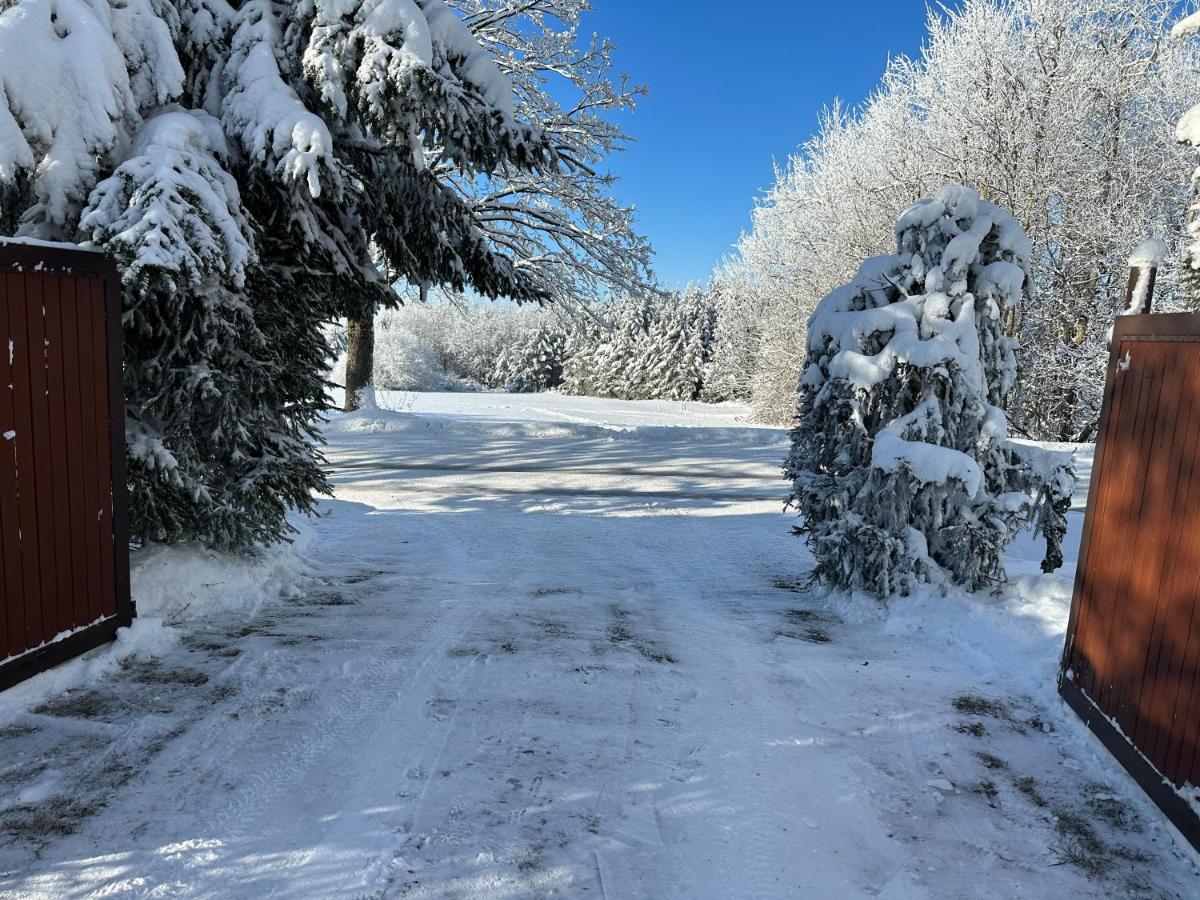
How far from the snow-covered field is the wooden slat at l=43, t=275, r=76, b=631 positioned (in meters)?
0.37

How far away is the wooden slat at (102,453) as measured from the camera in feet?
13.2

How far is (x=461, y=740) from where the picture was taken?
3.38m

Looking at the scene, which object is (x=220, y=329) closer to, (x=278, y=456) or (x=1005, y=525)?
(x=278, y=456)

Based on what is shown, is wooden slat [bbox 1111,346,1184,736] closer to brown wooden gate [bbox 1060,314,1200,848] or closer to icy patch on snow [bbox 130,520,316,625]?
brown wooden gate [bbox 1060,314,1200,848]

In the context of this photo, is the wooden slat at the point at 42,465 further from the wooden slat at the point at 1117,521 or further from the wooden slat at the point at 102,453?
the wooden slat at the point at 1117,521

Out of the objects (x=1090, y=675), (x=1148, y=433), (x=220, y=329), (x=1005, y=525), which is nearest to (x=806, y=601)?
(x=1005, y=525)

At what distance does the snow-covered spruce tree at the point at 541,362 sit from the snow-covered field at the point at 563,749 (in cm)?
4264

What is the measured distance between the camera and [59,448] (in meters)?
3.82

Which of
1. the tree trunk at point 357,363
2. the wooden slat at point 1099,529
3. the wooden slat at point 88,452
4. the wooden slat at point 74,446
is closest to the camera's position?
the wooden slat at point 1099,529

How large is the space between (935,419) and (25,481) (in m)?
5.38

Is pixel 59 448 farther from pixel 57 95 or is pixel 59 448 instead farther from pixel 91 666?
pixel 57 95

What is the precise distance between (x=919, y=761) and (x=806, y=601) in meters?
2.62

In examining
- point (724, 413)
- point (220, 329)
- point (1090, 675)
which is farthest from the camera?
point (724, 413)

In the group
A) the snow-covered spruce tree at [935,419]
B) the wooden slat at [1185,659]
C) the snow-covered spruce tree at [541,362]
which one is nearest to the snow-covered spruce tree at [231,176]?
the snow-covered spruce tree at [935,419]
